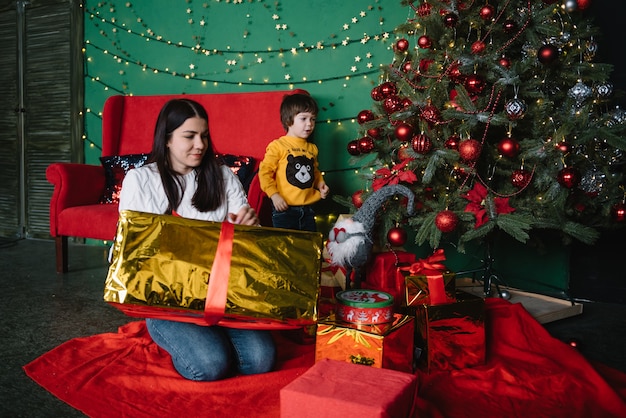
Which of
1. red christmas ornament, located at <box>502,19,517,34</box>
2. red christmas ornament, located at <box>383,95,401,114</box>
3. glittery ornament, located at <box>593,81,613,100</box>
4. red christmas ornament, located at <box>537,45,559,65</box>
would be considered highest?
red christmas ornament, located at <box>502,19,517,34</box>

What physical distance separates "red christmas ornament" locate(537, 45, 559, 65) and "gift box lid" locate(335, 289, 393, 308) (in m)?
1.32

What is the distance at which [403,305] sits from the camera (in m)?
1.96

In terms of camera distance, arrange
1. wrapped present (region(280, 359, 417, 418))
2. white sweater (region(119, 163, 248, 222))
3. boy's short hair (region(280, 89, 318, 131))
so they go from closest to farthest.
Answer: wrapped present (region(280, 359, 417, 418)) < white sweater (region(119, 163, 248, 222)) < boy's short hair (region(280, 89, 318, 131))

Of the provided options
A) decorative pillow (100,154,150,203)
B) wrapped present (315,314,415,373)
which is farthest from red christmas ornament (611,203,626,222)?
decorative pillow (100,154,150,203)

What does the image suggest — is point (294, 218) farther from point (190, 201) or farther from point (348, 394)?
point (348, 394)

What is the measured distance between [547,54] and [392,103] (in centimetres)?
69

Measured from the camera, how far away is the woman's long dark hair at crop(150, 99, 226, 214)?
69.6 inches

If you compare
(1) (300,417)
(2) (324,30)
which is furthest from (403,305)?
(2) (324,30)

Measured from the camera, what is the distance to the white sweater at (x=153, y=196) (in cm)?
176

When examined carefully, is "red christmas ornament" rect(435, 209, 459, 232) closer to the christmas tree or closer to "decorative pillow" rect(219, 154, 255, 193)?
the christmas tree

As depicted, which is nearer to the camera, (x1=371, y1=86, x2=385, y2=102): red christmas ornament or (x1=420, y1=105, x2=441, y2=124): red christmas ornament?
(x1=420, y1=105, x2=441, y2=124): red christmas ornament

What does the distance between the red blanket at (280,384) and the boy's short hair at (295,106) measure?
135cm

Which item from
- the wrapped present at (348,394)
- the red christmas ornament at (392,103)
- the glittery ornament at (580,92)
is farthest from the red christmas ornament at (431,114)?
the wrapped present at (348,394)

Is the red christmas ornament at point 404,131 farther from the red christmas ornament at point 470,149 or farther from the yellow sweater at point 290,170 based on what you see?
the yellow sweater at point 290,170
